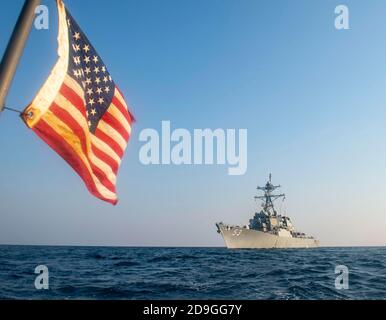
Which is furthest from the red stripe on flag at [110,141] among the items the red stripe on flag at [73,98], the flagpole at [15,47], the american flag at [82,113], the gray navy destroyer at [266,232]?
the gray navy destroyer at [266,232]

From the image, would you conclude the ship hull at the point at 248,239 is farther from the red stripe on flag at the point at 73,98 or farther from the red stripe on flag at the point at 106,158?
the red stripe on flag at the point at 73,98

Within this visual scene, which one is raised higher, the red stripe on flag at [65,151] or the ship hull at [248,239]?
the red stripe on flag at [65,151]

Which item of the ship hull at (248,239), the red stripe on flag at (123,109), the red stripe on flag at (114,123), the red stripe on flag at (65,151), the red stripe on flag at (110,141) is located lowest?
the ship hull at (248,239)

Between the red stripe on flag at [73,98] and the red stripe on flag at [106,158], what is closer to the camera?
the red stripe on flag at [73,98]

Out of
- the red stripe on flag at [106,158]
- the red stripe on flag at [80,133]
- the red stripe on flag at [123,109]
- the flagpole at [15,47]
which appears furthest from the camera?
the red stripe on flag at [123,109]

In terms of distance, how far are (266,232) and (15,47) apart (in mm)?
78498

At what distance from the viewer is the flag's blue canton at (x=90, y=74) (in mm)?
4543

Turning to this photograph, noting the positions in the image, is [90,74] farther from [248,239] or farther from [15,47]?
[248,239]

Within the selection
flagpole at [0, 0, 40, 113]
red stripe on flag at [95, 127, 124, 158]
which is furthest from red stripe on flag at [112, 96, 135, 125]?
flagpole at [0, 0, 40, 113]

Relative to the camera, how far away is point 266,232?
77938 millimetres

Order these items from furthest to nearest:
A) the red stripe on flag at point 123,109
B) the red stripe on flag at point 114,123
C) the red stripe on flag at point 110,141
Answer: the red stripe on flag at point 123,109
the red stripe on flag at point 114,123
the red stripe on flag at point 110,141

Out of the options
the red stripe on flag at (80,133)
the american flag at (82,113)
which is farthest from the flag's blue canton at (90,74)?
the red stripe on flag at (80,133)

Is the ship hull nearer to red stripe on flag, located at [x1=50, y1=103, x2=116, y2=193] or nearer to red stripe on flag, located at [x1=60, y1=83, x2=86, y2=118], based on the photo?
red stripe on flag, located at [x1=50, y1=103, x2=116, y2=193]
